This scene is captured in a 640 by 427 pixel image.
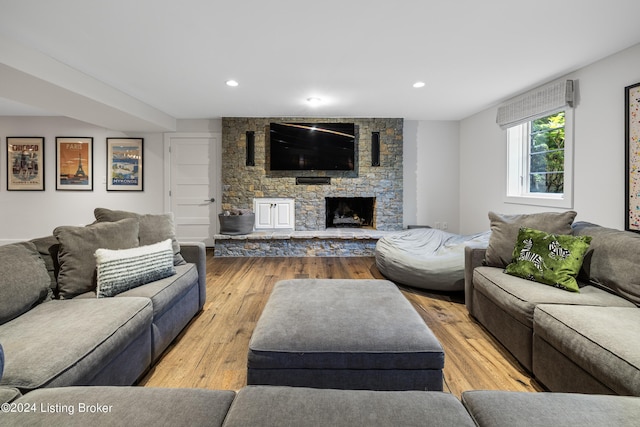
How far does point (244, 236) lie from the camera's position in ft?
16.7

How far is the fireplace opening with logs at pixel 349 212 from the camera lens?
232 inches

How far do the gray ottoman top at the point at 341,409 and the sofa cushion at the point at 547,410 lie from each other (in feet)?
0.21

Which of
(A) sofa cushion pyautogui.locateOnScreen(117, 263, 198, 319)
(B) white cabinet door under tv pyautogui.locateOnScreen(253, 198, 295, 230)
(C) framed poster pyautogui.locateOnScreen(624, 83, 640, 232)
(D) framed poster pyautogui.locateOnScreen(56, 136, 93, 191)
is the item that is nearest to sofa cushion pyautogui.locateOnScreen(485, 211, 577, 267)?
(C) framed poster pyautogui.locateOnScreen(624, 83, 640, 232)

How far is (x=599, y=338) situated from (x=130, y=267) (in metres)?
2.55

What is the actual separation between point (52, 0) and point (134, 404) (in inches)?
101

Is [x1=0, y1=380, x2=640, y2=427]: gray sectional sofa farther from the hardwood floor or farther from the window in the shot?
the window

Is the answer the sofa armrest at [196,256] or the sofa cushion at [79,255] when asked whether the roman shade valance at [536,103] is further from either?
the sofa cushion at [79,255]

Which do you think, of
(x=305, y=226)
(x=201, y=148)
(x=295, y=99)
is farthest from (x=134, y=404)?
(x=201, y=148)

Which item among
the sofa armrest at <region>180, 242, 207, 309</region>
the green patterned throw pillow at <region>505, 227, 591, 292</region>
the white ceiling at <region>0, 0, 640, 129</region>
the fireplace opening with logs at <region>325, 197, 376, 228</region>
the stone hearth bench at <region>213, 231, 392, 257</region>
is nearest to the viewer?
the green patterned throw pillow at <region>505, 227, 591, 292</region>

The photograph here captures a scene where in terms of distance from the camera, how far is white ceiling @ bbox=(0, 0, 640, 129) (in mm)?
2150

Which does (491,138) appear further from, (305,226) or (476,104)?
(305,226)

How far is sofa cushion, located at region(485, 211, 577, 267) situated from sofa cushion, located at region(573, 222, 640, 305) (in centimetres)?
16

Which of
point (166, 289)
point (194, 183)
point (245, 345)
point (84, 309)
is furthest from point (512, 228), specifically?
point (194, 183)

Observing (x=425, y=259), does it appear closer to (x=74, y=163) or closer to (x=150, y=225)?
(x=150, y=225)
